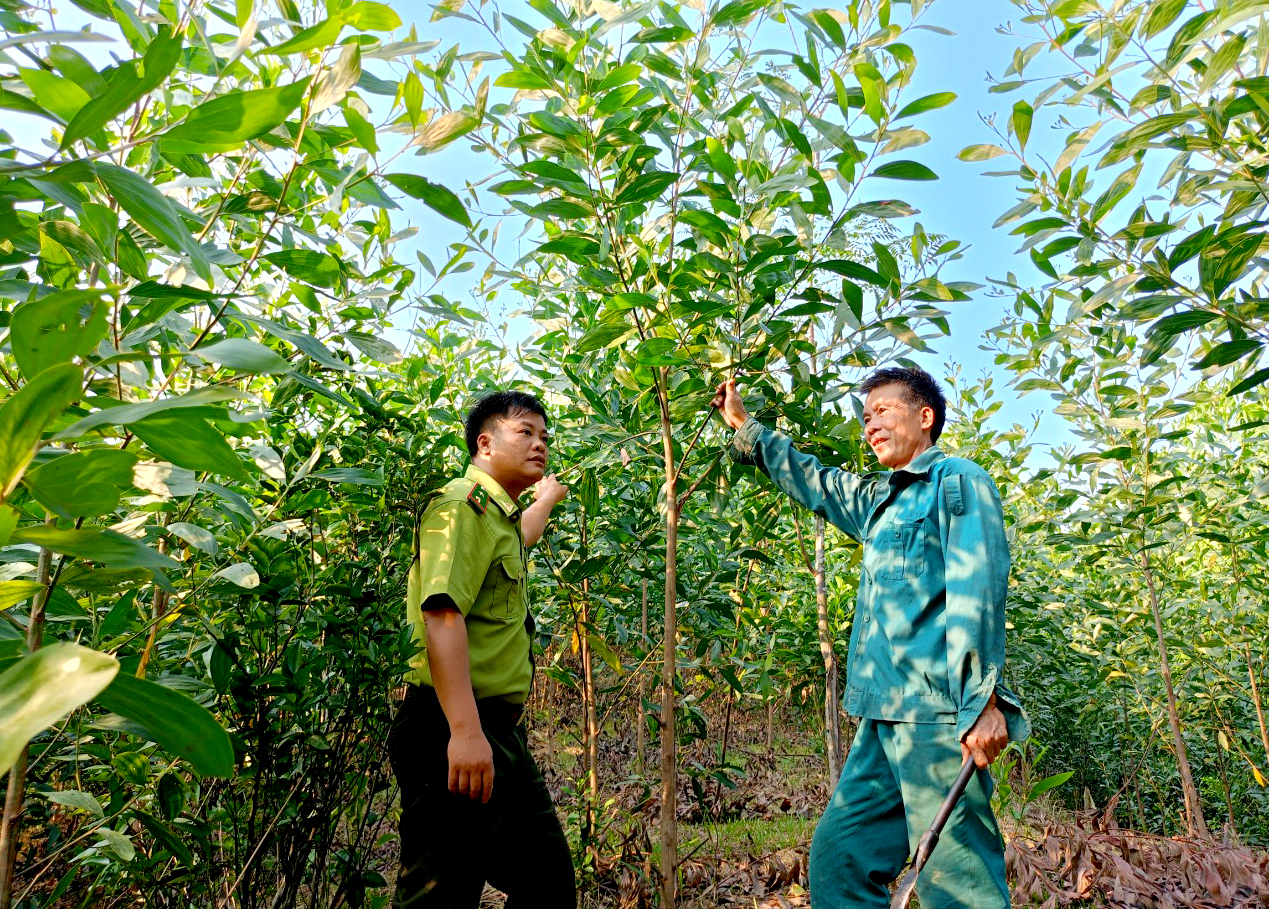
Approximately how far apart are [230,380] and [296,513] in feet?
2.72

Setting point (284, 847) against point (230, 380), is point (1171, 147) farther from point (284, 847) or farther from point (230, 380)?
point (284, 847)

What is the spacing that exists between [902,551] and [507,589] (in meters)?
1.19

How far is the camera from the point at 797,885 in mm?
3355

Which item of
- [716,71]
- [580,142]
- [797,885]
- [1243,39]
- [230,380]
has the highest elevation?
[716,71]

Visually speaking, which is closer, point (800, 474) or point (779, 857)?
point (800, 474)

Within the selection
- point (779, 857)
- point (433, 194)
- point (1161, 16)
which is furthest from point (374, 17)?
point (779, 857)

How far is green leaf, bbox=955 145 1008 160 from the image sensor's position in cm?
239

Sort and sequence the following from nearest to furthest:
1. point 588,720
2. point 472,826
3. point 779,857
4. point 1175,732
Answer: point 472,826 < point 588,720 < point 779,857 < point 1175,732

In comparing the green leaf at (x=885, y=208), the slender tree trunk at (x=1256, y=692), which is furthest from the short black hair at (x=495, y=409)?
the slender tree trunk at (x=1256, y=692)

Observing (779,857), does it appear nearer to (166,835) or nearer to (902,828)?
(902,828)

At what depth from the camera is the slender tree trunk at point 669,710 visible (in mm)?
2463

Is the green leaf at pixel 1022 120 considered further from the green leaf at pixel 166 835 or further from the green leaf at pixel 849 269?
the green leaf at pixel 166 835

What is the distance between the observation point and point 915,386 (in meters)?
2.68

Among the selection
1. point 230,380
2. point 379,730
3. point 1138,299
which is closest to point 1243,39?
point 1138,299
